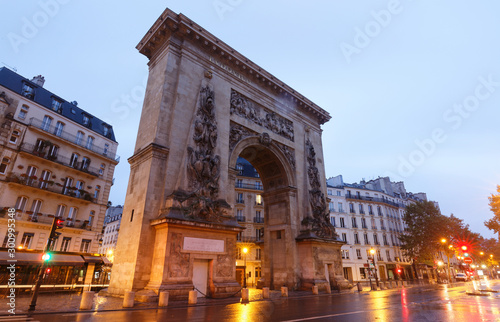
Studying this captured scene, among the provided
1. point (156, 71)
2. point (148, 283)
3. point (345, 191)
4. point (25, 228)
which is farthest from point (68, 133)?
point (345, 191)

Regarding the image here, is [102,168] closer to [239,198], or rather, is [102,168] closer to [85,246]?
[85,246]

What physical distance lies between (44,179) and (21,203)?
8.56ft

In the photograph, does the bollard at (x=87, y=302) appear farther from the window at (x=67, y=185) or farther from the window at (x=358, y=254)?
the window at (x=358, y=254)

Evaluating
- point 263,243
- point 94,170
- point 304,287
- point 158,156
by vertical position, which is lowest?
point 304,287

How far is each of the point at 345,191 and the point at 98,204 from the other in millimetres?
40424

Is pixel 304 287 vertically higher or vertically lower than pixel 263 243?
lower

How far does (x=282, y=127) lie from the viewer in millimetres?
24031

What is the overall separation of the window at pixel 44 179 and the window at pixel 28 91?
7148 mm

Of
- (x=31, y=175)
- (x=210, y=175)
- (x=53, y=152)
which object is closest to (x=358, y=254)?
(x=210, y=175)

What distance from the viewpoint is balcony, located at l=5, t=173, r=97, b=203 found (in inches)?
858

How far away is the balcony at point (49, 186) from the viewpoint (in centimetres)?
2178

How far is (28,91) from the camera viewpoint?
2498cm

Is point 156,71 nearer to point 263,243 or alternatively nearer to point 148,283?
point 148,283

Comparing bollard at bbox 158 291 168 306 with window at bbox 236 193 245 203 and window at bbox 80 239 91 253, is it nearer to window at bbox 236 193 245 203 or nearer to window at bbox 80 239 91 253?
window at bbox 80 239 91 253
